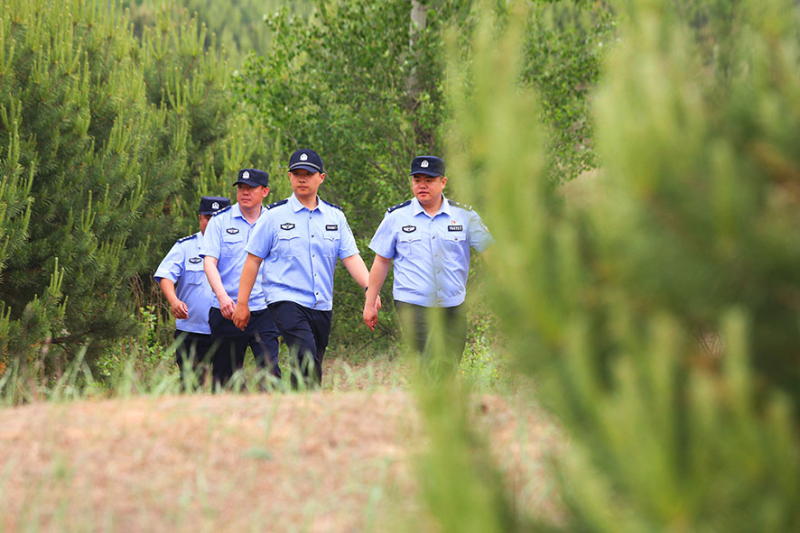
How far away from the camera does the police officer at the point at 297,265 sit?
6.61 meters

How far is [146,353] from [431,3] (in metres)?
6.65

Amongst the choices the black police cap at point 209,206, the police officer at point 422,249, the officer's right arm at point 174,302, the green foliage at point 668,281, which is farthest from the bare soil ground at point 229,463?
the black police cap at point 209,206

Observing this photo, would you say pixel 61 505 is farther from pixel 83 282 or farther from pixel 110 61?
pixel 110 61

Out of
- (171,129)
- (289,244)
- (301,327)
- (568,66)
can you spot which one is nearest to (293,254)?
(289,244)

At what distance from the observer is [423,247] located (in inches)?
261

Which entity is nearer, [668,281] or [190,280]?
[668,281]

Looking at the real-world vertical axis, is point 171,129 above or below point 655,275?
above

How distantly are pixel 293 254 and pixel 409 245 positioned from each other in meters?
0.97

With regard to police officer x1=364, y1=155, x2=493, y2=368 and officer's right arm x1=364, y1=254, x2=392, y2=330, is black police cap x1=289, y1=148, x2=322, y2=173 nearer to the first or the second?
police officer x1=364, y1=155, x2=493, y2=368

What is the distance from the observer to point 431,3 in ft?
40.3

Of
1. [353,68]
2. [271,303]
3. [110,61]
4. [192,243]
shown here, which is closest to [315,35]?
[353,68]

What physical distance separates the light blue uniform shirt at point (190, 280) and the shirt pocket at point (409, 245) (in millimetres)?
2340

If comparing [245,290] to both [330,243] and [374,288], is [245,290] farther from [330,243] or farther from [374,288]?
[374,288]

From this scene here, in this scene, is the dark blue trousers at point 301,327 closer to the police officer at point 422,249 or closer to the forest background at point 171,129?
the police officer at point 422,249
